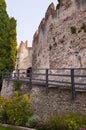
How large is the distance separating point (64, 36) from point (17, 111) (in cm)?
835

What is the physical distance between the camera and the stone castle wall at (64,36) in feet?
66.2

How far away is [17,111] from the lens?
15.2 metres

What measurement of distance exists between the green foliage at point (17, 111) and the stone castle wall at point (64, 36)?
5.34 m

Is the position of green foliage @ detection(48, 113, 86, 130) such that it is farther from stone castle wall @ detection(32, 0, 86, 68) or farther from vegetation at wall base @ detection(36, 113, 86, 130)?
stone castle wall @ detection(32, 0, 86, 68)

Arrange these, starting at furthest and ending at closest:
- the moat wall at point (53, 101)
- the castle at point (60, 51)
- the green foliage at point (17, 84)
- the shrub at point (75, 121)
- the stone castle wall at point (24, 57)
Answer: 1. the stone castle wall at point (24, 57)
2. the green foliage at point (17, 84)
3. the castle at point (60, 51)
4. the moat wall at point (53, 101)
5. the shrub at point (75, 121)

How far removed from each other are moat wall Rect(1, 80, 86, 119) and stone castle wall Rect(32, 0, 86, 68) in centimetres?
411

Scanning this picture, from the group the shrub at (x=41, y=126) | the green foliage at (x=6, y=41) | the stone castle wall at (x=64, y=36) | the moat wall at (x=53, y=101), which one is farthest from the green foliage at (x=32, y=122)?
the green foliage at (x=6, y=41)

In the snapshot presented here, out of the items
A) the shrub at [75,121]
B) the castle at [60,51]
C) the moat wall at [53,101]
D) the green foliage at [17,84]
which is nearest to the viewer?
the shrub at [75,121]

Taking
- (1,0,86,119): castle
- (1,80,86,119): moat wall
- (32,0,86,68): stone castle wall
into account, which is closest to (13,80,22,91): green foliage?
(1,0,86,119): castle

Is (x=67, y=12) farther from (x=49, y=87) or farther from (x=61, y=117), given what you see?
(x=61, y=117)

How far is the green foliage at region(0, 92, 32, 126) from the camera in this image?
585 inches

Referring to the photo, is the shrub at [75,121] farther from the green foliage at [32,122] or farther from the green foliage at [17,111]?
the green foliage at [17,111]

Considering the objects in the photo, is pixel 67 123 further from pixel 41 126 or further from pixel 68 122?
pixel 41 126

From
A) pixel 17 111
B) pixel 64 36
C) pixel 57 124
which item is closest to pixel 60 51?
pixel 64 36
